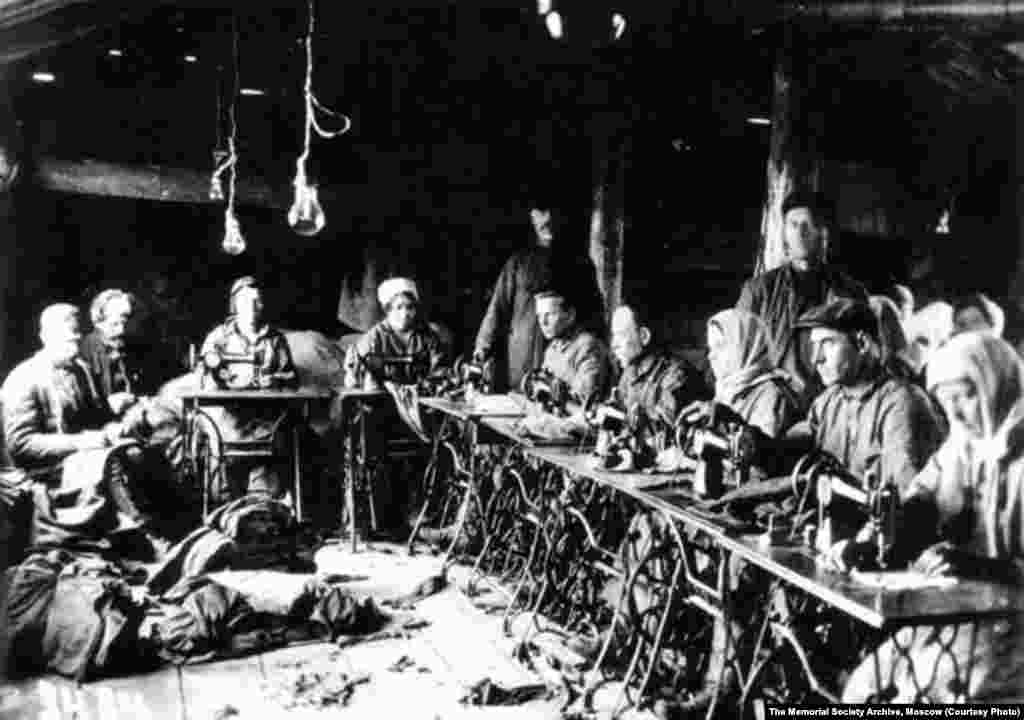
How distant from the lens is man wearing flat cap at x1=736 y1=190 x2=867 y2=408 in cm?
574

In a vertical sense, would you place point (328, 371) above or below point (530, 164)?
below

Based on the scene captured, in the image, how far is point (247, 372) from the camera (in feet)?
25.9

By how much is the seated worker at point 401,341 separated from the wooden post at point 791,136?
2964 mm

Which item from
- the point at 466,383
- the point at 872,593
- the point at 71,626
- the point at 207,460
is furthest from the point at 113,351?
the point at 872,593

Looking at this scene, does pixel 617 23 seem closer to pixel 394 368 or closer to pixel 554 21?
pixel 554 21

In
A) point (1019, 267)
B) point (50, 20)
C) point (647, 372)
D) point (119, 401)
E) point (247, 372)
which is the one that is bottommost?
point (119, 401)

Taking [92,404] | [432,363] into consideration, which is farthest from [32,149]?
[432,363]

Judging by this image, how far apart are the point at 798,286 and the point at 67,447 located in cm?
484

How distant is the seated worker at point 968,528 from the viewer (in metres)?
3.09

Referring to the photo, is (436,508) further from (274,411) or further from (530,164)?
(530,164)

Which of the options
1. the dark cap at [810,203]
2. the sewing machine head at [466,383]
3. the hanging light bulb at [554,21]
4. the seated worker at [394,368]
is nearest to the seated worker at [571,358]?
the sewing machine head at [466,383]

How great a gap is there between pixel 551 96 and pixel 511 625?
5612mm

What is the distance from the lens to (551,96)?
9188 millimetres

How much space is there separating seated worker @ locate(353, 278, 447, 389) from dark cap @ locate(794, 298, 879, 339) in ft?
13.6
